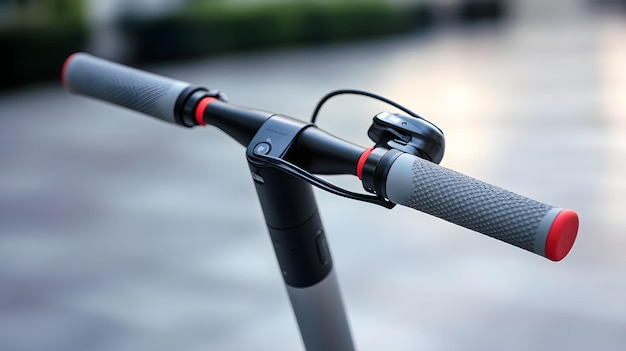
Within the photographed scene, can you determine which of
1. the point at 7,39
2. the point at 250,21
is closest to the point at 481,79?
the point at 250,21

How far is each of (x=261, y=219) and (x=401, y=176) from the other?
4.23 metres

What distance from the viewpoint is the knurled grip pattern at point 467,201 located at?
3.03ft

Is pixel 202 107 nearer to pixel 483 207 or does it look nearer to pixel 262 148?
pixel 262 148

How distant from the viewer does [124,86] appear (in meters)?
1.41

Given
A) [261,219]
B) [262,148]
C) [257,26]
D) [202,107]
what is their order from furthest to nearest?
[257,26] → [261,219] → [202,107] → [262,148]

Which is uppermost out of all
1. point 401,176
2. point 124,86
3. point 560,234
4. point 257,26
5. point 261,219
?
point 257,26

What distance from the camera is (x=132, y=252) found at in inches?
185

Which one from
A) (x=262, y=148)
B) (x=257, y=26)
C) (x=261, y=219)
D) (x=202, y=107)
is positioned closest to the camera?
(x=262, y=148)

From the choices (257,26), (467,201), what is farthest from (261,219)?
(257,26)

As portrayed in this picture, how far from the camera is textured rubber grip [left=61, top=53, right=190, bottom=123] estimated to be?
1340mm

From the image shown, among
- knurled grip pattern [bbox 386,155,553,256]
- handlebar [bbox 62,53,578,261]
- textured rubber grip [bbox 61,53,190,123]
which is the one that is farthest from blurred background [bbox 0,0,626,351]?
knurled grip pattern [bbox 386,155,553,256]

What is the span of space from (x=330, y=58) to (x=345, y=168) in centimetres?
Result: 1368

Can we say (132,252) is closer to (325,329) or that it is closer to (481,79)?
(325,329)

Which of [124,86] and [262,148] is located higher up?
[124,86]
